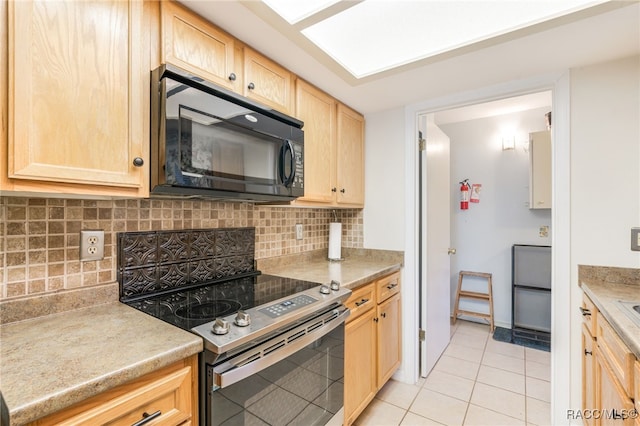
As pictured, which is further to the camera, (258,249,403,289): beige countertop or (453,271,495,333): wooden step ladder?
(453,271,495,333): wooden step ladder

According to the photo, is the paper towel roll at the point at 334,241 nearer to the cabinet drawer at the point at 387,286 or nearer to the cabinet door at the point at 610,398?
the cabinet drawer at the point at 387,286

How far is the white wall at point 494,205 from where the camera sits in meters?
3.23

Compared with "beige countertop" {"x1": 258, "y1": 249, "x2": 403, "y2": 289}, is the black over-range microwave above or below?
above

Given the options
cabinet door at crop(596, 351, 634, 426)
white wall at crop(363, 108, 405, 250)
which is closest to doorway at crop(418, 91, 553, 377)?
white wall at crop(363, 108, 405, 250)

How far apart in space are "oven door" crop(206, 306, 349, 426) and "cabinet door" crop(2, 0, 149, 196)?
0.71m

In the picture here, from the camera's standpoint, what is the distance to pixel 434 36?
154 centimetres

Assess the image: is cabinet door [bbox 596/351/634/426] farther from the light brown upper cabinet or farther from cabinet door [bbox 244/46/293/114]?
cabinet door [bbox 244/46/293/114]

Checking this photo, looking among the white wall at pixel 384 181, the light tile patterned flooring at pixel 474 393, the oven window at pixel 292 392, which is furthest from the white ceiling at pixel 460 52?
the light tile patterned flooring at pixel 474 393

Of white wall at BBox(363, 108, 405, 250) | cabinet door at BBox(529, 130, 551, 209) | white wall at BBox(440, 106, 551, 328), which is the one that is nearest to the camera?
white wall at BBox(363, 108, 405, 250)

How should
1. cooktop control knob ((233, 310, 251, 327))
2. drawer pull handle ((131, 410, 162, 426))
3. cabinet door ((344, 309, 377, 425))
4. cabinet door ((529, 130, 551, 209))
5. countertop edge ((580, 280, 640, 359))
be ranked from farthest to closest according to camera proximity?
cabinet door ((529, 130, 551, 209)), cabinet door ((344, 309, 377, 425)), cooktop control knob ((233, 310, 251, 327)), countertop edge ((580, 280, 640, 359)), drawer pull handle ((131, 410, 162, 426))

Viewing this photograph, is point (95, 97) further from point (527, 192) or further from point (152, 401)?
point (527, 192)

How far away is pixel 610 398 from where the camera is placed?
116 cm

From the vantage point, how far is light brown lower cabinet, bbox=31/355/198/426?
2.27 ft

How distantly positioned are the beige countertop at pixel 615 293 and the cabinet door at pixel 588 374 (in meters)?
0.23
